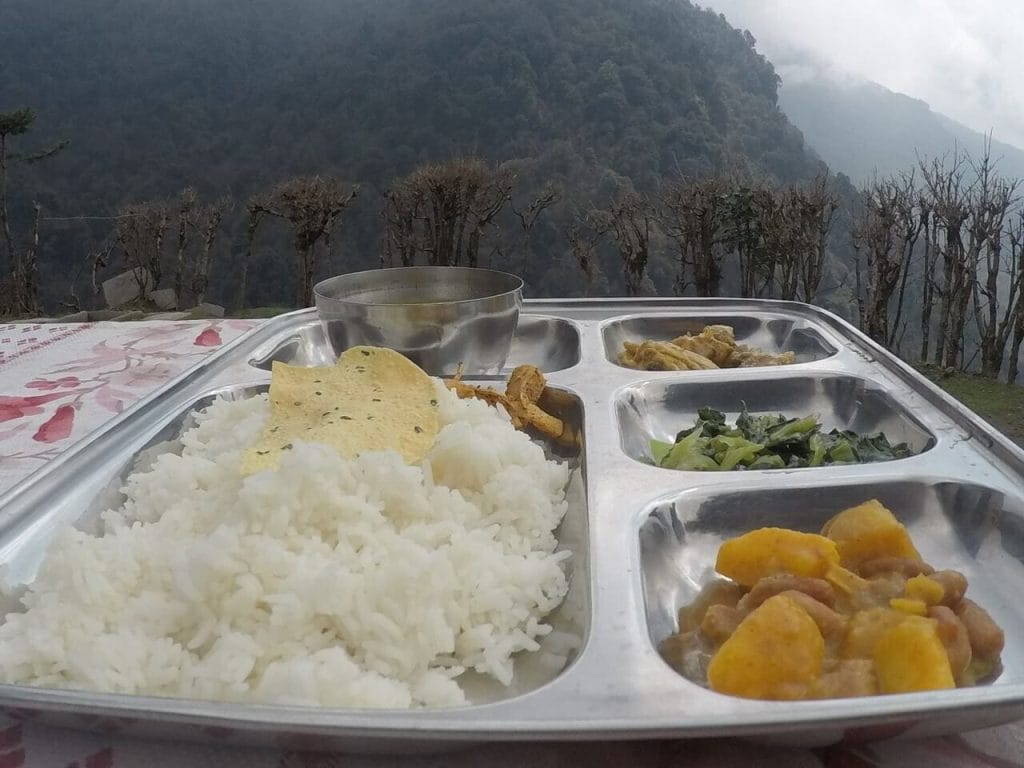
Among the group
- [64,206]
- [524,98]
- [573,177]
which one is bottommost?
[64,206]

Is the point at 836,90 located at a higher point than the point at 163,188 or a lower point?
higher

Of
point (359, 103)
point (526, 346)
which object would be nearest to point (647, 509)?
point (526, 346)

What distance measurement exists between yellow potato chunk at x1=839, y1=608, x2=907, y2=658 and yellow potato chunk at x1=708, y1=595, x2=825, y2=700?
5 centimetres

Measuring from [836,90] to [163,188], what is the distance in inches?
873

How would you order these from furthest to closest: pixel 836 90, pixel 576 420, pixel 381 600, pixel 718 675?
pixel 836 90
pixel 576 420
pixel 381 600
pixel 718 675

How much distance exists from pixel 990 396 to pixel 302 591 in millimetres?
6992

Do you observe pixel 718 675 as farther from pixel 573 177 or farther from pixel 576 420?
pixel 573 177

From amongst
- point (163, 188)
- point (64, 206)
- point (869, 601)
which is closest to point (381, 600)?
point (869, 601)

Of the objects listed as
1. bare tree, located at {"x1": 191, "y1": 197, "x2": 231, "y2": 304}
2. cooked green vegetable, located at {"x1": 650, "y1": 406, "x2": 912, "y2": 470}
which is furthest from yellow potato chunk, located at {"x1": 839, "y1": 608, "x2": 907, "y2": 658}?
bare tree, located at {"x1": 191, "y1": 197, "x2": 231, "y2": 304}

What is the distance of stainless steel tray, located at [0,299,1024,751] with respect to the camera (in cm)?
81

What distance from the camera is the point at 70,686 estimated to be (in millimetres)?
985

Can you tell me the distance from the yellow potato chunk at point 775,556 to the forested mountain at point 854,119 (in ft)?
75.6

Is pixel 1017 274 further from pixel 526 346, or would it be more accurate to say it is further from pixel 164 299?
pixel 164 299

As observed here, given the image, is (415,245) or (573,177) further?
(573,177)
